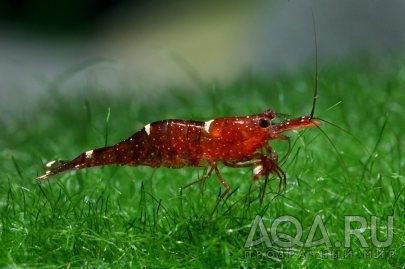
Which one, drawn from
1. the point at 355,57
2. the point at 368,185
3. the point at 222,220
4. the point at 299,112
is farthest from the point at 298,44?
the point at 222,220

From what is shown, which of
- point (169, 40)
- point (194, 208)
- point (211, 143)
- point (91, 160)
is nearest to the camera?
point (211, 143)

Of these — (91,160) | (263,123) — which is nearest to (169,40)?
(91,160)

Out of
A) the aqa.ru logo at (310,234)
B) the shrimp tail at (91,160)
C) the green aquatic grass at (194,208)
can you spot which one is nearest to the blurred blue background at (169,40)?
the green aquatic grass at (194,208)

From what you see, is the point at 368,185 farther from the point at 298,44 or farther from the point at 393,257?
the point at 298,44

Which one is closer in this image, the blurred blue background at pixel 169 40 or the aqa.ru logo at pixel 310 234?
the aqa.ru logo at pixel 310 234

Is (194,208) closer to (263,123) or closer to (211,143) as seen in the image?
(211,143)

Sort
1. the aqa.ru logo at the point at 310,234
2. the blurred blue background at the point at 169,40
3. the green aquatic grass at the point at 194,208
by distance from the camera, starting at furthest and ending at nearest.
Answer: the blurred blue background at the point at 169,40
the aqa.ru logo at the point at 310,234
the green aquatic grass at the point at 194,208

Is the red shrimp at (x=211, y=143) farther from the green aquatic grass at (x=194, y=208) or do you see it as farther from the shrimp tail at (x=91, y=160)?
the green aquatic grass at (x=194, y=208)

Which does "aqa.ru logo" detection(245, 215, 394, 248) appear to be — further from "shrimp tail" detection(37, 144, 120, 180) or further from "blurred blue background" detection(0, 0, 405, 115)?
"blurred blue background" detection(0, 0, 405, 115)
